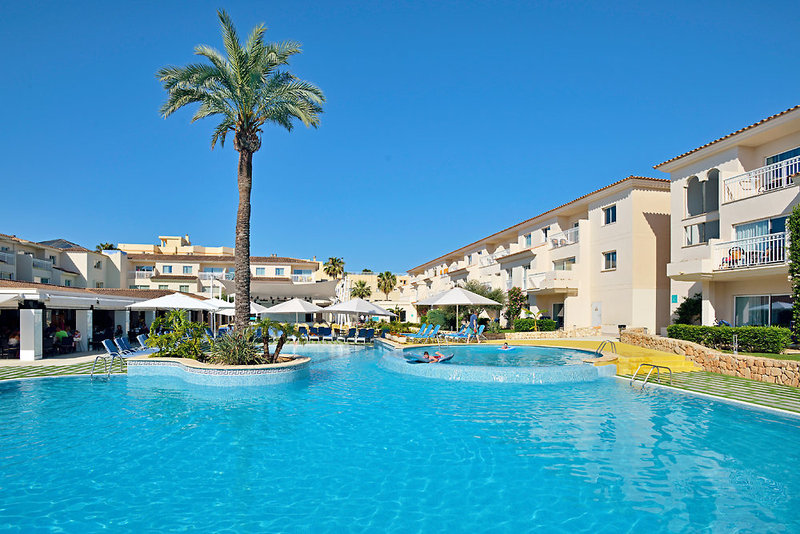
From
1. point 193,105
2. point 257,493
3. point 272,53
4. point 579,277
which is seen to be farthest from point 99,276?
point 257,493

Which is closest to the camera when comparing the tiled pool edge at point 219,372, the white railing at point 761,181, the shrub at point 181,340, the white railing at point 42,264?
the tiled pool edge at point 219,372

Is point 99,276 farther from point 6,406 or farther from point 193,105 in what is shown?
point 6,406

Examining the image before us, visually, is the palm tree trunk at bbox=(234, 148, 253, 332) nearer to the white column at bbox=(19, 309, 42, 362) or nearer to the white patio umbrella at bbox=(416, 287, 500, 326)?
the white column at bbox=(19, 309, 42, 362)

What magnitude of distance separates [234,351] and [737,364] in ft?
55.0

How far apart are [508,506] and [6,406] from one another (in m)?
12.4

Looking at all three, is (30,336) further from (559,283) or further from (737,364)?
(559,283)

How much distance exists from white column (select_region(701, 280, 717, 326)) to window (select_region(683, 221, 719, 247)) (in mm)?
2168

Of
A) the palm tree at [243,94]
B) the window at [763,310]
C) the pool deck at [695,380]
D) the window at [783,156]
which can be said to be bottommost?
the pool deck at [695,380]

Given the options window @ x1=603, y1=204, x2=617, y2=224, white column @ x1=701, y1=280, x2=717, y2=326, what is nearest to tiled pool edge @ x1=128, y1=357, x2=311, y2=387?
white column @ x1=701, y1=280, x2=717, y2=326

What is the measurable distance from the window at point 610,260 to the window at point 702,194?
5.95 meters

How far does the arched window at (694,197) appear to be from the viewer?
22.9 metres

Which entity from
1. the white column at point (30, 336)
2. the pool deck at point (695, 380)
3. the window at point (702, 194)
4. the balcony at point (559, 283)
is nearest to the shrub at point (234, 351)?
the pool deck at point (695, 380)

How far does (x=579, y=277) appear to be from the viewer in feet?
102

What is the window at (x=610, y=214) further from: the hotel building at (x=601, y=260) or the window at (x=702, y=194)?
the window at (x=702, y=194)
